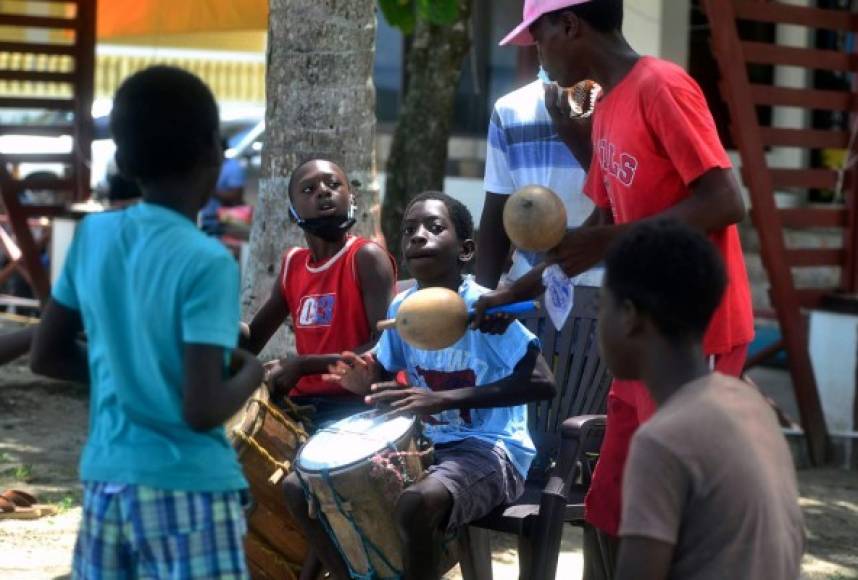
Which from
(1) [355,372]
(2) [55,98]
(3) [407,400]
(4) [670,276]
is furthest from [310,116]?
(2) [55,98]

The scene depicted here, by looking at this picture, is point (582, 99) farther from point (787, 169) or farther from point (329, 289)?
point (787, 169)

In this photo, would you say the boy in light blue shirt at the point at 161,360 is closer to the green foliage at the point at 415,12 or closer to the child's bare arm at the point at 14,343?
the child's bare arm at the point at 14,343

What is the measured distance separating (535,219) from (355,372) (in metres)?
1.07

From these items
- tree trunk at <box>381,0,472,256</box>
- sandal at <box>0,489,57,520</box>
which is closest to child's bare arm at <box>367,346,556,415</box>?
sandal at <box>0,489,57,520</box>

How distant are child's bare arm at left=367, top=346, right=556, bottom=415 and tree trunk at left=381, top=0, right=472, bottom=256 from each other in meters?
4.08

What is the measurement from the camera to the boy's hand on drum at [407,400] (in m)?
4.01

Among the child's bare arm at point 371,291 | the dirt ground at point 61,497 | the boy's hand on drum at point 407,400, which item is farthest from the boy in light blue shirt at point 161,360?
the dirt ground at point 61,497

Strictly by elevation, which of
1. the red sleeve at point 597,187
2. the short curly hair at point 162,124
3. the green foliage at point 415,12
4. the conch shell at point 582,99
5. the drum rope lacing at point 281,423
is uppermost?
the green foliage at point 415,12

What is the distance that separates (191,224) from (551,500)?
1.57 meters

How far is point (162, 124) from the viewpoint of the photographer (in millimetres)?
2959

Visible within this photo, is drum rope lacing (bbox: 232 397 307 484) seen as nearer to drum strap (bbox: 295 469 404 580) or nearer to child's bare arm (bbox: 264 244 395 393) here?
child's bare arm (bbox: 264 244 395 393)

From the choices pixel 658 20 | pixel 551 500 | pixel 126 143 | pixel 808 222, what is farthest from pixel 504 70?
pixel 126 143

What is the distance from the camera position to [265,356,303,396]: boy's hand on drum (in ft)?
14.4

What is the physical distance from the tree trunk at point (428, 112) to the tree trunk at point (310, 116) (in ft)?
6.72
